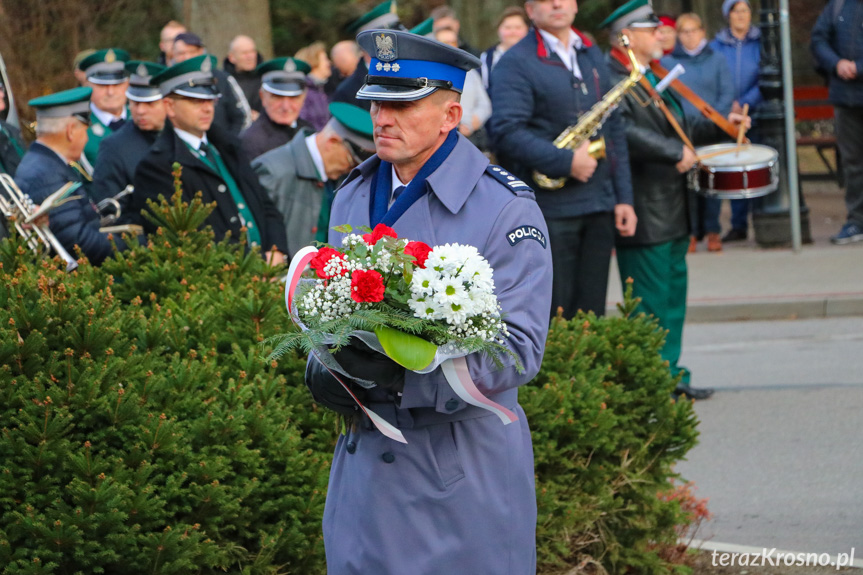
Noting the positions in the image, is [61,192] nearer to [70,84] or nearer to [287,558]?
[287,558]

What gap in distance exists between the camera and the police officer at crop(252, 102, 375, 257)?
7008mm

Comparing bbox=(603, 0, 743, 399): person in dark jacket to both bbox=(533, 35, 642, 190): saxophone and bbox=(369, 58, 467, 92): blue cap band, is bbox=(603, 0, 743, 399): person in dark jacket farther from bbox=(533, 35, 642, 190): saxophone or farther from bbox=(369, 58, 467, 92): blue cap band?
bbox=(369, 58, 467, 92): blue cap band

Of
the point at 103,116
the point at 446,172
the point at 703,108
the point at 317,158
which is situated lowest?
the point at 703,108

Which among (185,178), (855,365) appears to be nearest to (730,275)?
(855,365)

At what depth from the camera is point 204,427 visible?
159 inches

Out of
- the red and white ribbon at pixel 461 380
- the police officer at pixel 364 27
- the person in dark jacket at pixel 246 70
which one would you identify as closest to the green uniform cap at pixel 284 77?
the police officer at pixel 364 27

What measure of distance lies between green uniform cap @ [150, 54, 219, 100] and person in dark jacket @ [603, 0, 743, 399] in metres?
2.63

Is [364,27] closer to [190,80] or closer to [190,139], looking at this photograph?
[190,80]

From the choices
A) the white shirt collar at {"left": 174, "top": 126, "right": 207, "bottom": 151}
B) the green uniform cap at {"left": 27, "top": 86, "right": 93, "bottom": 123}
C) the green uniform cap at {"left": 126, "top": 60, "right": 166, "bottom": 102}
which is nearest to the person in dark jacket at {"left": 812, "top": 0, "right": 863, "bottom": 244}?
the green uniform cap at {"left": 126, "top": 60, "right": 166, "bottom": 102}

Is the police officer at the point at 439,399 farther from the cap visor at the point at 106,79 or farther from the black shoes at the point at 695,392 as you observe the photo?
the cap visor at the point at 106,79

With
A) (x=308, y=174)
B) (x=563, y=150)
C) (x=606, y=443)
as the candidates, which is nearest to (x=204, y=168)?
(x=308, y=174)

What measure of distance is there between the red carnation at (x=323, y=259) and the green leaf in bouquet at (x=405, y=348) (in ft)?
0.66

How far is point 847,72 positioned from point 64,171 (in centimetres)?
897

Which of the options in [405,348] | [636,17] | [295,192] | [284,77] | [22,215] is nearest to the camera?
[405,348]
